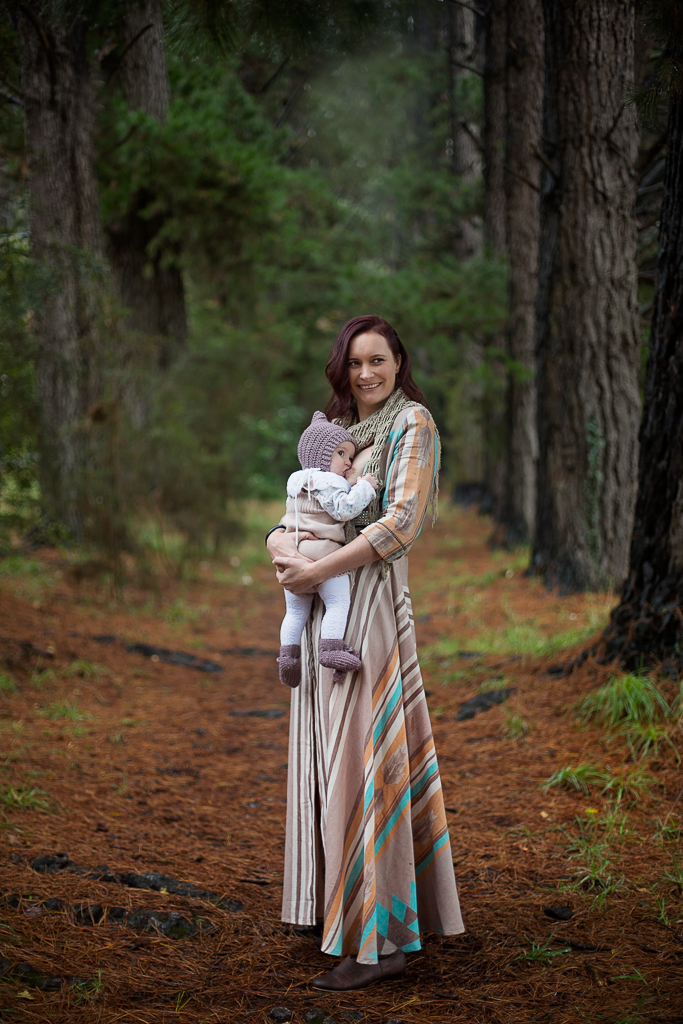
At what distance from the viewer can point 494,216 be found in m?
11.8

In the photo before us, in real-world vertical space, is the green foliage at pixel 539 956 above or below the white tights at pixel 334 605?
below

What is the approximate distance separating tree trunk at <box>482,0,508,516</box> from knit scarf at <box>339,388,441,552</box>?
656cm

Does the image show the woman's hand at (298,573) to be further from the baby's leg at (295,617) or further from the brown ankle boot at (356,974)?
the brown ankle boot at (356,974)

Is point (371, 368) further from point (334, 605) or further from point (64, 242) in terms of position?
point (64, 242)

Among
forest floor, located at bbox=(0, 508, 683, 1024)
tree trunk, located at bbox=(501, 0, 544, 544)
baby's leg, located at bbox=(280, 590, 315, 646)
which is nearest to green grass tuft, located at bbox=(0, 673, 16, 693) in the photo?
forest floor, located at bbox=(0, 508, 683, 1024)

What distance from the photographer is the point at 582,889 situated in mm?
3031

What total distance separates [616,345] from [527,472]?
3.83 meters

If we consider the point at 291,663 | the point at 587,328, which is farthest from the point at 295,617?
the point at 587,328

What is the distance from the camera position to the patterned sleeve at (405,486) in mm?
2434

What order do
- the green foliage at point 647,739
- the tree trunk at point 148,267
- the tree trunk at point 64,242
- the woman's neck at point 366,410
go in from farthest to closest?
the tree trunk at point 148,267 < the tree trunk at point 64,242 < the green foliage at point 647,739 < the woman's neck at point 366,410

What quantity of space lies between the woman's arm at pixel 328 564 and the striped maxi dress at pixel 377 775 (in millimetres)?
43

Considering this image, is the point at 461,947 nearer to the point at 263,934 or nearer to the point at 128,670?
the point at 263,934

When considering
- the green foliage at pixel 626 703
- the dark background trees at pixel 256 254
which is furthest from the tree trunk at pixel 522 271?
the green foliage at pixel 626 703

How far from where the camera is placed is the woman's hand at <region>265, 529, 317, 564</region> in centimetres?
252
